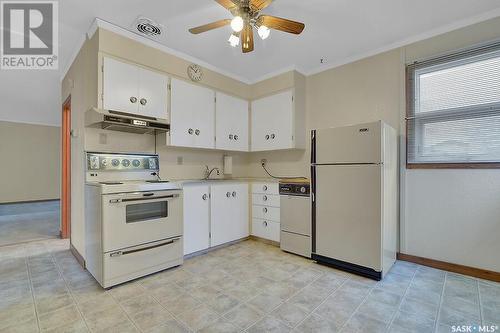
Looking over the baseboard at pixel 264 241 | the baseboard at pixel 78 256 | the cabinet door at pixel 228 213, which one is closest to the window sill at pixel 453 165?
the baseboard at pixel 264 241

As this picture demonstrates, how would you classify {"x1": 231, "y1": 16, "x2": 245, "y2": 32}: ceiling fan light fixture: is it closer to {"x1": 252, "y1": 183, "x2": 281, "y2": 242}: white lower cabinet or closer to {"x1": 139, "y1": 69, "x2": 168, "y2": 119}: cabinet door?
{"x1": 139, "y1": 69, "x2": 168, "y2": 119}: cabinet door

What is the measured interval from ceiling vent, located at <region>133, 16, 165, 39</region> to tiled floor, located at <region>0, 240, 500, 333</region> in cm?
257

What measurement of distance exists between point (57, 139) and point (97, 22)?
266 inches

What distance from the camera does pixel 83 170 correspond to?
8.30 ft

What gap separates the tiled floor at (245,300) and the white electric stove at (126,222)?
14cm

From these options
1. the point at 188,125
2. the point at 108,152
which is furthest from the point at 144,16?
the point at 108,152

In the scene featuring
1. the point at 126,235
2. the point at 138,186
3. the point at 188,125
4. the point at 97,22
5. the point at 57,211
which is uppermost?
the point at 97,22

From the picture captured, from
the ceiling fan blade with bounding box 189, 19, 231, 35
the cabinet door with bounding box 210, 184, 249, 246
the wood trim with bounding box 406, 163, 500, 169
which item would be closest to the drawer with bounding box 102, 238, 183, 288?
the cabinet door with bounding box 210, 184, 249, 246

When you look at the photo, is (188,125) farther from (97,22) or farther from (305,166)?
(305,166)

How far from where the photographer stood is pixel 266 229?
337cm

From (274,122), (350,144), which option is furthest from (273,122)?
(350,144)

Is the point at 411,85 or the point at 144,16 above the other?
the point at 144,16

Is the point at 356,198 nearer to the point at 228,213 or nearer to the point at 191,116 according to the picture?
the point at 228,213

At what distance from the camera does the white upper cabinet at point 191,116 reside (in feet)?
9.75
